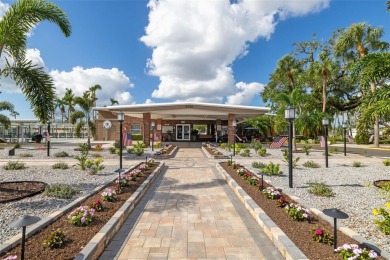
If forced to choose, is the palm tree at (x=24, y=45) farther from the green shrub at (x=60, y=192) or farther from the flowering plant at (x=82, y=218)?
the flowering plant at (x=82, y=218)

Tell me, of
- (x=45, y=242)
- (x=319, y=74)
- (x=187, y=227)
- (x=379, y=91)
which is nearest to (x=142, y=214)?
(x=187, y=227)

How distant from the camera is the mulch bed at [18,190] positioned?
6.24 meters

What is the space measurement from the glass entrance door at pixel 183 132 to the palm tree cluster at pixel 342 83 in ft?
38.8

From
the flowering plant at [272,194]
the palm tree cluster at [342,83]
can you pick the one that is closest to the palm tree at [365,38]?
the palm tree cluster at [342,83]

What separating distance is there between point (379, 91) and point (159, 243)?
290 inches

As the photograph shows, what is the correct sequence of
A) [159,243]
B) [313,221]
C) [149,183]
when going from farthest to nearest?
[149,183] → [313,221] → [159,243]

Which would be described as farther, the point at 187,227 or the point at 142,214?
the point at 142,214

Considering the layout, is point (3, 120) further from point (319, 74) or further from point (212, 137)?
point (319, 74)

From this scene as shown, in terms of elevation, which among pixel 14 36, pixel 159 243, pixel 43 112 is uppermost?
pixel 14 36

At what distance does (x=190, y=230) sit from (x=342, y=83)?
3702 cm

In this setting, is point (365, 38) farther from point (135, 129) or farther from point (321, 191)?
point (135, 129)

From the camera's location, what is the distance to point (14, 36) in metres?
6.36

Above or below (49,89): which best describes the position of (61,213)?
below

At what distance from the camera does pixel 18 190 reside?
6.91 meters
